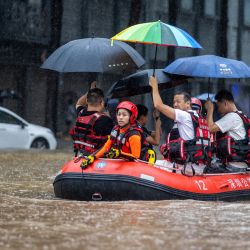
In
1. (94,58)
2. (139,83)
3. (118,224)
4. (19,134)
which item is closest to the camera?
(118,224)

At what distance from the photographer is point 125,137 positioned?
1222cm

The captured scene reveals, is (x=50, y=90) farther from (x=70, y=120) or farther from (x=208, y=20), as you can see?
(x=208, y=20)

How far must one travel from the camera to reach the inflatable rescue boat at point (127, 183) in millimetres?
12266

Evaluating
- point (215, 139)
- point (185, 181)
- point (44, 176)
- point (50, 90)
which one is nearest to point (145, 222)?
point (185, 181)

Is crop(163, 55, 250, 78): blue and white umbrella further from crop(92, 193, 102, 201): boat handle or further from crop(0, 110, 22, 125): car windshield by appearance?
crop(0, 110, 22, 125): car windshield

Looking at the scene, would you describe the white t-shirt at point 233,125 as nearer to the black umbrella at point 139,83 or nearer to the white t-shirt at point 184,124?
the white t-shirt at point 184,124

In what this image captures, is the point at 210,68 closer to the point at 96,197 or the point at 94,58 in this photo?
the point at 94,58

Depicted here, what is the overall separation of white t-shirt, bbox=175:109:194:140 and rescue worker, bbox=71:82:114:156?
1.00 m

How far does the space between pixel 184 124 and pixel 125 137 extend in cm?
83

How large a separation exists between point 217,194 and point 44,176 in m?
5.28

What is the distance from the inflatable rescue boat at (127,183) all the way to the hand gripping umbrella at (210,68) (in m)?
1.41

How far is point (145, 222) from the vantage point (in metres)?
9.85

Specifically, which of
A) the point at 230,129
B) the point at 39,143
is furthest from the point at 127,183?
the point at 39,143

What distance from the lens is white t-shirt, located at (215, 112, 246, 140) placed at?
1316 centimetres
